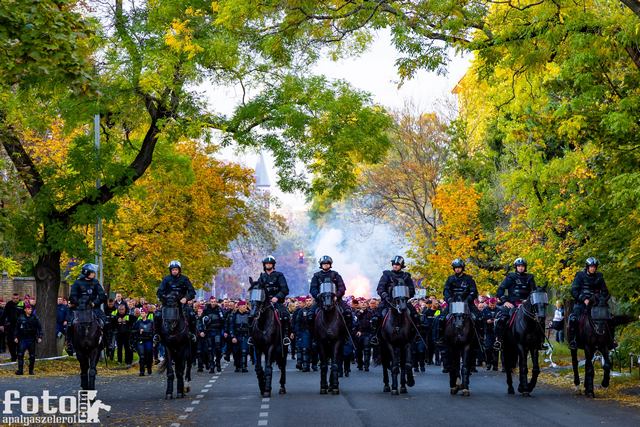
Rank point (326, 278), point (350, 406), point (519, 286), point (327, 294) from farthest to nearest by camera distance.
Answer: point (519, 286), point (326, 278), point (327, 294), point (350, 406)

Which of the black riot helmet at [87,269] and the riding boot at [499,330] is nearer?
the black riot helmet at [87,269]

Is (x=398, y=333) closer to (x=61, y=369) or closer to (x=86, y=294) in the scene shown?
(x=86, y=294)

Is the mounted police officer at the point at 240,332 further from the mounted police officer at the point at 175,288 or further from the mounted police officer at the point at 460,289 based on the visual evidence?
the mounted police officer at the point at 460,289

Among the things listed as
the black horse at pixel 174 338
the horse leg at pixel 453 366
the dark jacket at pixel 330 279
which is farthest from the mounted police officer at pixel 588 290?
the black horse at pixel 174 338

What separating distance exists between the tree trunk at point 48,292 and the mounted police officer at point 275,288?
53.5 feet

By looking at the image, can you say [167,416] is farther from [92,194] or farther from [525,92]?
[92,194]

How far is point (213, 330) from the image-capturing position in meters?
32.6

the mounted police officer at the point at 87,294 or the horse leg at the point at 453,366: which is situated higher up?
the mounted police officer at the point at 87,294

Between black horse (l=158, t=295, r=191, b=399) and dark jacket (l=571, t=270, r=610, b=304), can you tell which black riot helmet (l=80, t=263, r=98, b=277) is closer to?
black horse (l=158, t=295, r=191, b=399)

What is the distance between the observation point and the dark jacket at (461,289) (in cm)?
2145

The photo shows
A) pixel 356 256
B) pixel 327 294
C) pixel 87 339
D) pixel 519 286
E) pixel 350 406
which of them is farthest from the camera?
pixel 356 256

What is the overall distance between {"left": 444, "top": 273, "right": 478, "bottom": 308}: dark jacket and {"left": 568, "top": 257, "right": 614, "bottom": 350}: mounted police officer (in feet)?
6.08

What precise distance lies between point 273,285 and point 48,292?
1677 cm

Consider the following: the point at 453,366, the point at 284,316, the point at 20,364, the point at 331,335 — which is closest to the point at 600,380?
the point at 453,366
